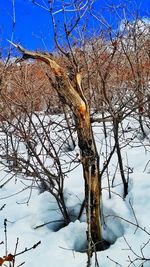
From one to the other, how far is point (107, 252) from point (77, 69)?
5.72 feet

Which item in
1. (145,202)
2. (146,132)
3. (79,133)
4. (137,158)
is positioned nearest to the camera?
(79,133)

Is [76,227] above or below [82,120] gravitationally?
below

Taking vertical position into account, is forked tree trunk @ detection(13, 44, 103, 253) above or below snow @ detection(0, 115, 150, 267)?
above

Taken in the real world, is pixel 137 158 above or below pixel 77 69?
below

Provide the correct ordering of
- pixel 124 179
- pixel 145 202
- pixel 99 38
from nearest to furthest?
1. pixel 145 202
2. pixel 124 179
3. pixel 99 38

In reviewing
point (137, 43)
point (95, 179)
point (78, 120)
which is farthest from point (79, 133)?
point (137, 43)

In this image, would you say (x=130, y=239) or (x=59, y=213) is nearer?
(x=130, y=239)

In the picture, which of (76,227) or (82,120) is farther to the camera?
(76,227)

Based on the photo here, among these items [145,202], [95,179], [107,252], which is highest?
[95,179]

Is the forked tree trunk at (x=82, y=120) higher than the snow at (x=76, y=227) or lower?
higher

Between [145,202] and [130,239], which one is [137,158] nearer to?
[145,202]

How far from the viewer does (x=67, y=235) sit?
3992mm

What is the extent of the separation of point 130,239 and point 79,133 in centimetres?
112

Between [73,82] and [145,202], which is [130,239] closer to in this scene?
[145,202]
